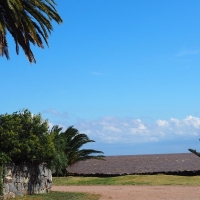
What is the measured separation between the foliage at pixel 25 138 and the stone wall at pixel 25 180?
48 cm

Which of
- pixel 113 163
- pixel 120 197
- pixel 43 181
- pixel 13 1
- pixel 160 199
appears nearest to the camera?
pixel 13 1

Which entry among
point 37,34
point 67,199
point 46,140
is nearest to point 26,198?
point 67,199

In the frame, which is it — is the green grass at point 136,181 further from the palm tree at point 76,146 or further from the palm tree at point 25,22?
the palm tree at point 25,22

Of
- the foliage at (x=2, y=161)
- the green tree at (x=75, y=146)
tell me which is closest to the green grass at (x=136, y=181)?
the green tree at (x=75, y=146)

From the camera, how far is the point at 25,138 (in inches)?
938

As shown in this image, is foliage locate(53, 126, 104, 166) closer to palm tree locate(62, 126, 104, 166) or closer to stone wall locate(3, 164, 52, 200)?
palm tree locate(62, 126, 104, 166)

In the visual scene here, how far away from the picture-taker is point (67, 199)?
22172mm

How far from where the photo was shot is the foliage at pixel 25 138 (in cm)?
2317

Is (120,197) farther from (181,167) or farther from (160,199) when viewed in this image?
(181,167)

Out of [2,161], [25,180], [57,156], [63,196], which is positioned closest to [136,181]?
[57,156]

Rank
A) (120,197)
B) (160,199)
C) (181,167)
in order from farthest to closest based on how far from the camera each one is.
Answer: (181,167)
(120,197)
(160,199)

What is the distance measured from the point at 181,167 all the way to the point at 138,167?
369 cm

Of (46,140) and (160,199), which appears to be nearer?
(160,199)

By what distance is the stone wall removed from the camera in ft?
73.3
